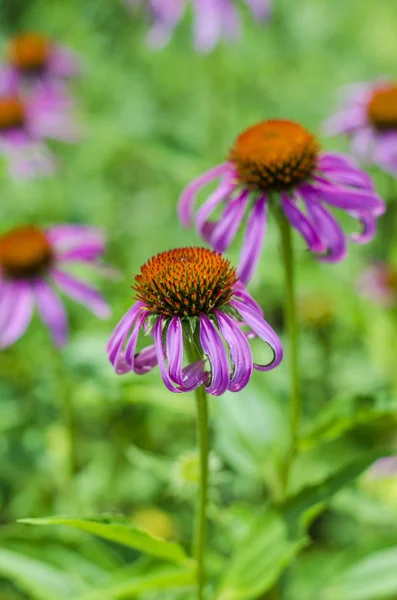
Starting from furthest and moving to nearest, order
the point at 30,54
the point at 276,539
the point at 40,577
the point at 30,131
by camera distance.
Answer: the point at 30,54 < the point at 30,131 < the point at 40,577 < the point at 276,539

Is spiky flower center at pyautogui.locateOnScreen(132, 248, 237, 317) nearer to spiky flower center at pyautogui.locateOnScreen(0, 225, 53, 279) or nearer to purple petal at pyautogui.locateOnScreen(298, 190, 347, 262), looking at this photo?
purple petal at pyautogui.locateOnScreen(298, 190, 347, 262)

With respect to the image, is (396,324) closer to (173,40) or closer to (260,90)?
(260,90)

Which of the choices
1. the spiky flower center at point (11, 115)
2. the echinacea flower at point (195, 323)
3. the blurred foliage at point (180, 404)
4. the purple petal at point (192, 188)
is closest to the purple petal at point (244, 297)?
the echinacea flower at point (195, 323)

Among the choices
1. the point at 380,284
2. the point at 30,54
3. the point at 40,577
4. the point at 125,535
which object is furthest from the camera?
the point at 30,54

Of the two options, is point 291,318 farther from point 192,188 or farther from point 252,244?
point 192,188

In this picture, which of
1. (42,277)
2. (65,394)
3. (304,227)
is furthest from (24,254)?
(304,227)

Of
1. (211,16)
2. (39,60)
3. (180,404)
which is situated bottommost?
(180,404)

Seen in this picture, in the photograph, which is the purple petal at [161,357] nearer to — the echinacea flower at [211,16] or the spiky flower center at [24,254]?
the spiky flower center at [24,254]
